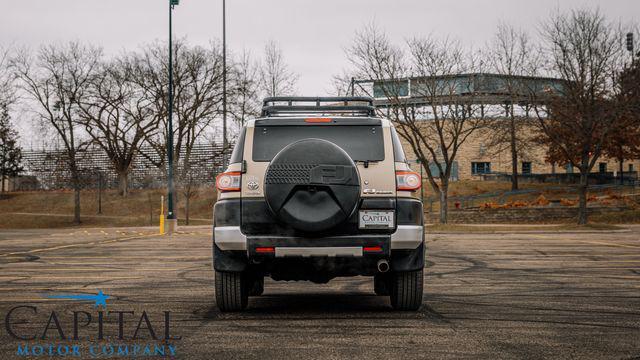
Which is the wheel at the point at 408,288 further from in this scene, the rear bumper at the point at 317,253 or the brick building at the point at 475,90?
the brick building at the point at 475,90

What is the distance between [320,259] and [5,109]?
1387 inches

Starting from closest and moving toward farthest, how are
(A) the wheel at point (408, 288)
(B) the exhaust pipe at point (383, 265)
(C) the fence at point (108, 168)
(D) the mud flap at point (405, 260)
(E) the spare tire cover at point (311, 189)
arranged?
1. (E) the spare tire cover at point (311, 189)
2. (B) the exhaust pipe at point (383, 265)
3. (D) the mud flap at point (405, 260)
4. (A) the wheel at point (408, 288)
5. (C) the fence at point (108, 168)

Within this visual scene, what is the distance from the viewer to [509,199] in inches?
1944

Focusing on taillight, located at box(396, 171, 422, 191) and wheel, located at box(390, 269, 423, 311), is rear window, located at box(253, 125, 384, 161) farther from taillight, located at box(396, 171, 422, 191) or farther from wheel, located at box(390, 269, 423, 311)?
wheel, located at box(390, 269, 423, 311)

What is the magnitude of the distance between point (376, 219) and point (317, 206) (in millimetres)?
657

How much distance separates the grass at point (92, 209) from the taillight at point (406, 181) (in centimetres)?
3973

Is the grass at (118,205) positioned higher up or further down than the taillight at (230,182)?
further down

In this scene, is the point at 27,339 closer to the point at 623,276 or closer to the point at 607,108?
the point at 623,276

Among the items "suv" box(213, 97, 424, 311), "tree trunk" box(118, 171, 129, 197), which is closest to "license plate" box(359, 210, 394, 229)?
"suv" box(213, 97, 424, 311)

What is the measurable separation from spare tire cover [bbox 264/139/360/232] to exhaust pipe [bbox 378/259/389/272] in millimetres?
646

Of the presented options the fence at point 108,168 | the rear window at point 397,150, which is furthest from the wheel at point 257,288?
the fence at point 108,168

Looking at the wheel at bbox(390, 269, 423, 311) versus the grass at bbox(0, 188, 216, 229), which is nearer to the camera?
the wheel at bbox(390, 269, 423, 311)

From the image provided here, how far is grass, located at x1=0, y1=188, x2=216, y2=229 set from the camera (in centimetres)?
4840

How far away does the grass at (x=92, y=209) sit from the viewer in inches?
1906
